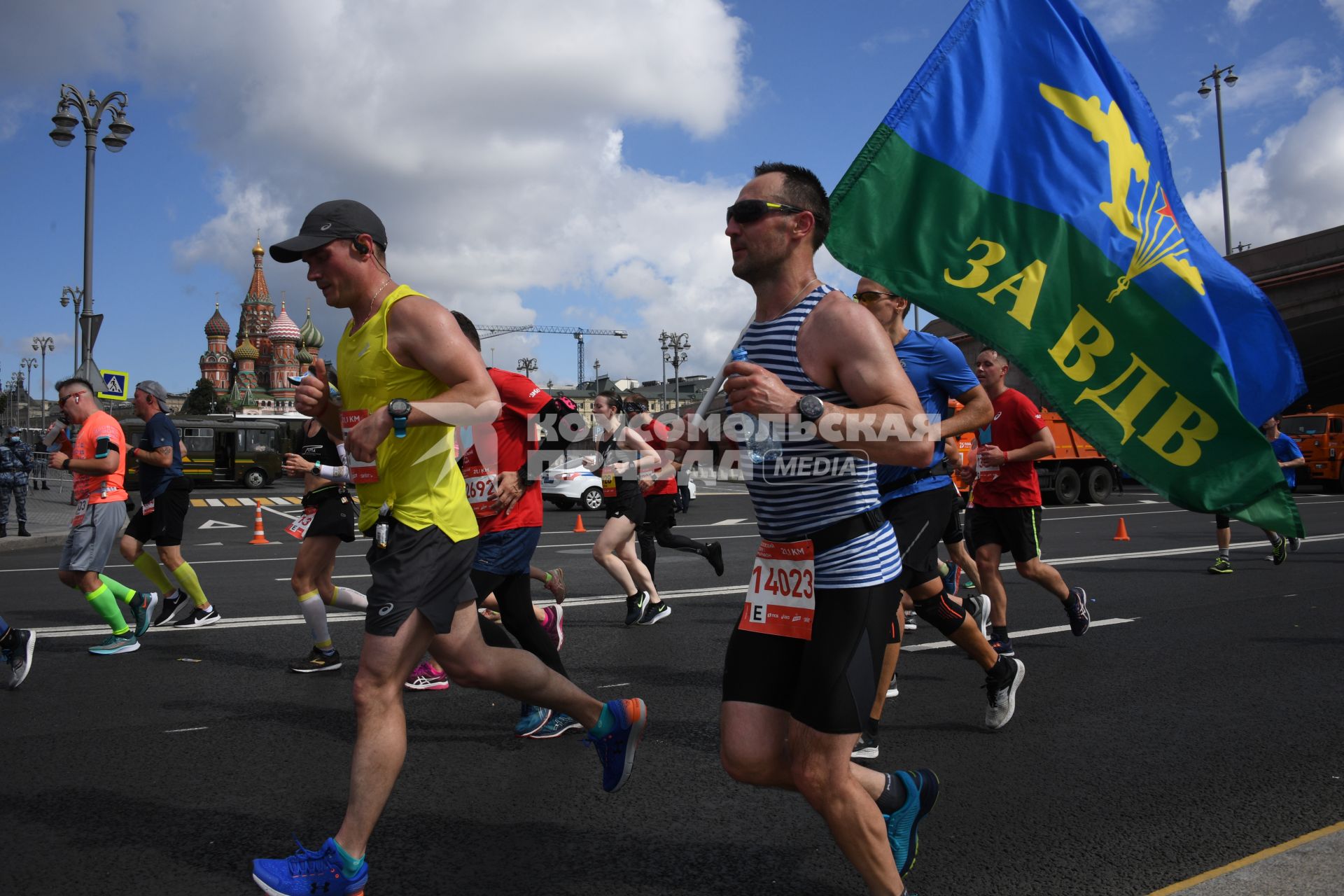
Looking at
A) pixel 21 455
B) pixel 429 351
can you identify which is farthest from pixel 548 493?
pixel 429 351

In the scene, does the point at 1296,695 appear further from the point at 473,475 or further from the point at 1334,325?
the point at 1334,325

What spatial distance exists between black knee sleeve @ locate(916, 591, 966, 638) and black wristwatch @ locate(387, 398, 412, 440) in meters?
2.60

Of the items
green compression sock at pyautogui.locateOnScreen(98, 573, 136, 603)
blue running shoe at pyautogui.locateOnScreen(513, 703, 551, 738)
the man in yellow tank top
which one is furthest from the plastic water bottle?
green compression sock at pyautogui.locateOnScreen(98, 573, 136, 603)

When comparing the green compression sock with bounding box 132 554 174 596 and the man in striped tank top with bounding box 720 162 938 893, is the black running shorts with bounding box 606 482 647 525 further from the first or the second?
the man in striped tank top with bounding box 720 162 938 893

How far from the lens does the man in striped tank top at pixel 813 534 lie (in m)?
2.46

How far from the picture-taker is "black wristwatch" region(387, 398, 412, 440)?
3.01m

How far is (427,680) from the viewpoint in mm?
5691

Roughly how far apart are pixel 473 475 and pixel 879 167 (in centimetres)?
234

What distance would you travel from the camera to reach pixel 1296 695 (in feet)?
17.5

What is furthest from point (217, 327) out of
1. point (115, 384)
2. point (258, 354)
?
point (115, 384)

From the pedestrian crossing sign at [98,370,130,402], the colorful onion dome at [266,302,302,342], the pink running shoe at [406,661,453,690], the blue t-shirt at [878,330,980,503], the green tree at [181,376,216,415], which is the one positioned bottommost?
the pink running shoe at [406,661,453,690]

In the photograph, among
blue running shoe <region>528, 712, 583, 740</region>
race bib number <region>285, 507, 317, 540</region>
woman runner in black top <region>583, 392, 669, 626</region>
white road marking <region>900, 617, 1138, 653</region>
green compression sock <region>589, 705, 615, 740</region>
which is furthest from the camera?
woman runner in black top <region>583, 392, 669, 626</region>

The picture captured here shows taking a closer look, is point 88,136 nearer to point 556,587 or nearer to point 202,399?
point 556,587

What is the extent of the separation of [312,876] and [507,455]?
243 cm
